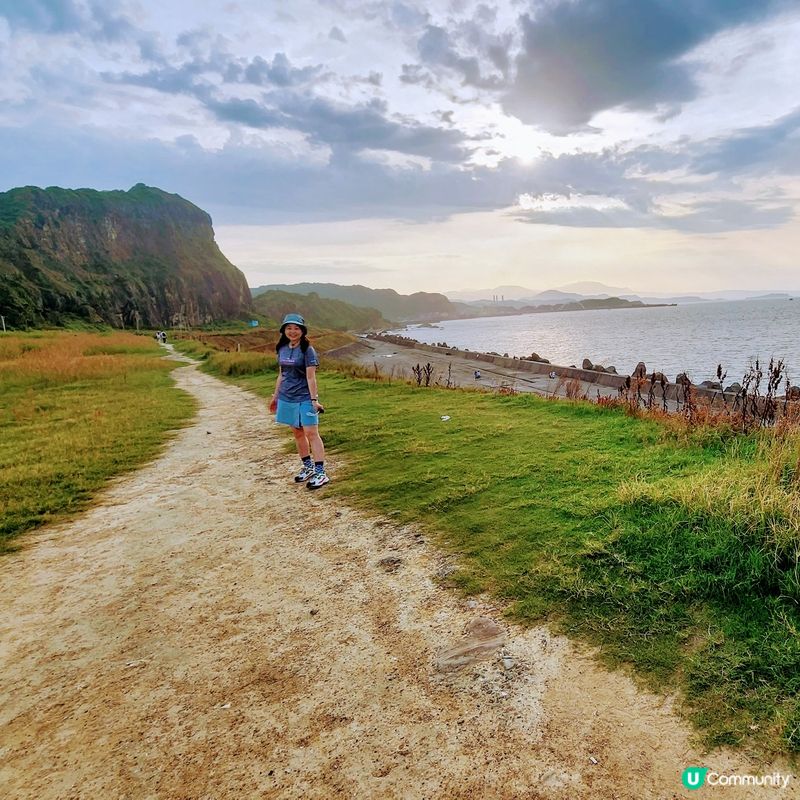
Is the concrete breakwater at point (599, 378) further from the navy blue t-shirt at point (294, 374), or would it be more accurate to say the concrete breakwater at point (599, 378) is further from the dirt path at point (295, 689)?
the dirt path at point (295, 689)

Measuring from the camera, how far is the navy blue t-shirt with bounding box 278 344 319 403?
6641 mm

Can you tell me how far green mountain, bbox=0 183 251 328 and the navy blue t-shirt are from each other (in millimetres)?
82465

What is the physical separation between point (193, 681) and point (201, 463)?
5590 millimetres

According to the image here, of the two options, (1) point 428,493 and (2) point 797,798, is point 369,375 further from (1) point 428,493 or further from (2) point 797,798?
(2) point 797,798

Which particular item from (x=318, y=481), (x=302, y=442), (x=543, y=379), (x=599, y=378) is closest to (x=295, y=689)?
(x=318, y=481)

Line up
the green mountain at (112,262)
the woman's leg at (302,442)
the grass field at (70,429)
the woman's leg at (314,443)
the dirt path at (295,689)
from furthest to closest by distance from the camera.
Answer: the green mountain at (112,262)
the woman's leg at (302,442)
the woman's leg at (314,443)
the grass field at (70,429)
the dirt path at (295,689)

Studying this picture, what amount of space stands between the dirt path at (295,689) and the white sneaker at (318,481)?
1592mm

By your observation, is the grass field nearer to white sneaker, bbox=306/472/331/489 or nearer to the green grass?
white sneaker, bbox=306/472/331/489

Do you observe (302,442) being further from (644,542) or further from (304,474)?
(644,542)

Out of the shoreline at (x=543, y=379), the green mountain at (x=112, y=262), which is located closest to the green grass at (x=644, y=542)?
the shoreline at (x=543, y=379)

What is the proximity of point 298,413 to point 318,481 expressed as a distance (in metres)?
1.00

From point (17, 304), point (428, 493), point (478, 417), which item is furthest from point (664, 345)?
point (17, 304)

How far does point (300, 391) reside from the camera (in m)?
6.74

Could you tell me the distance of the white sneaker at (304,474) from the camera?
6.88 metres
